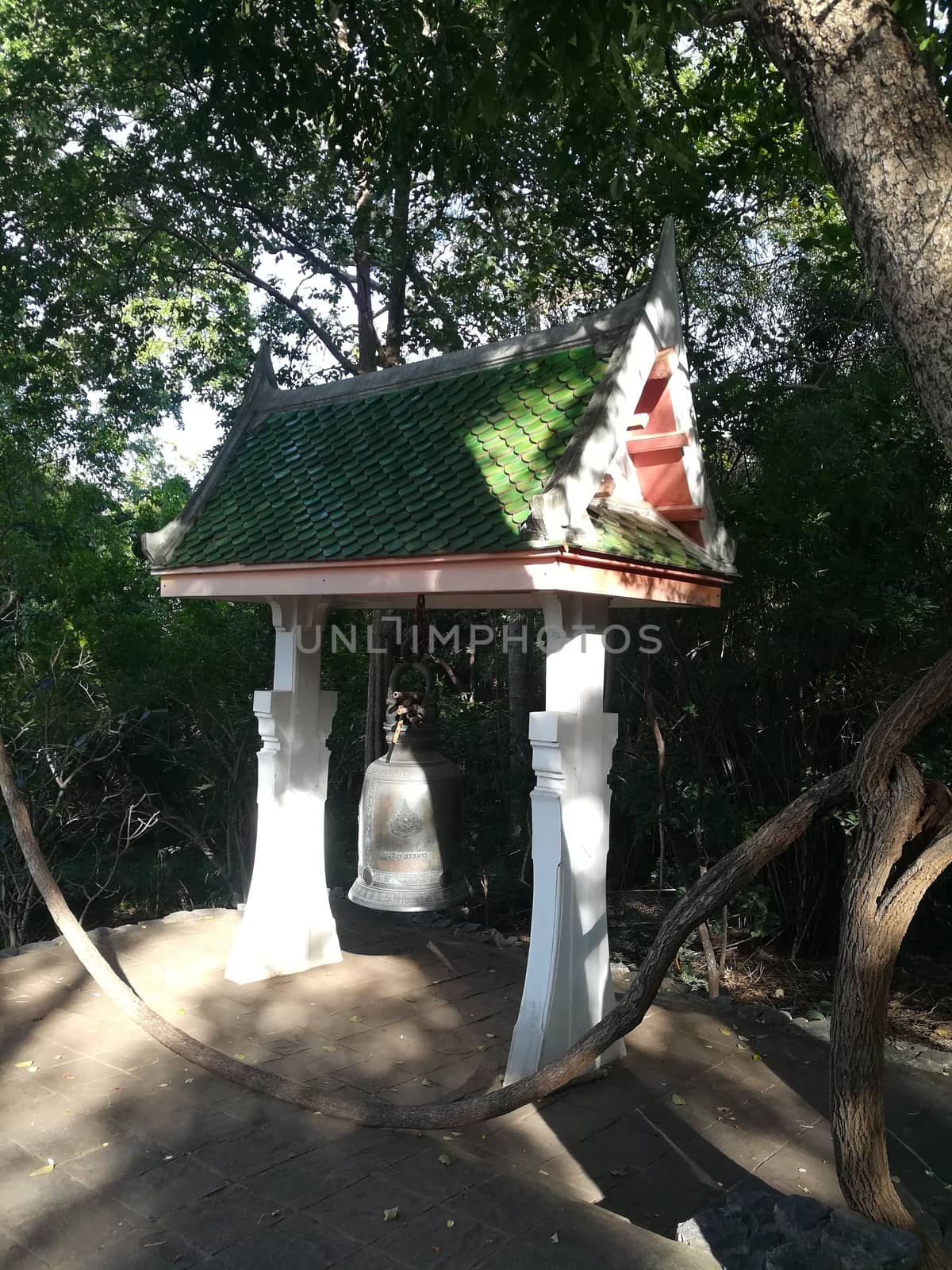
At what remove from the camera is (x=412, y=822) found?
5039 mm

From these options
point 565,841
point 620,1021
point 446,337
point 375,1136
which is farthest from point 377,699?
point 620,1021

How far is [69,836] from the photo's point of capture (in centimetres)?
1087

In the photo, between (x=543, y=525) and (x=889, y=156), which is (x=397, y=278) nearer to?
(x=543, y=525)

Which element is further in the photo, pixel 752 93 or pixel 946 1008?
pixel 752 93

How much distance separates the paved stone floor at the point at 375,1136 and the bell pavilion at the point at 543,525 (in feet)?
1.87

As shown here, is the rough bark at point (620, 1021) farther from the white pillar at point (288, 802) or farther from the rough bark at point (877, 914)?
the white pillar at point (288, 802)

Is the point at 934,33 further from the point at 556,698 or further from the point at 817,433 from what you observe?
the point at 556,698

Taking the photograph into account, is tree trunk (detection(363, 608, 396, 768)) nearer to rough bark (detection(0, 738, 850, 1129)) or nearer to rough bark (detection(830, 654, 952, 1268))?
rough bark (detection(0, 738, 850, 1129))

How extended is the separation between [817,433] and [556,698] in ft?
9.40

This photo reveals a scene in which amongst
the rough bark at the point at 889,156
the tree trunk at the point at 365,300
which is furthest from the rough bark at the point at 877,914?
the tree trunk at the point at 365,300

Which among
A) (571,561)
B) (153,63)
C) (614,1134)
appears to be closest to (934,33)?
(571,561)

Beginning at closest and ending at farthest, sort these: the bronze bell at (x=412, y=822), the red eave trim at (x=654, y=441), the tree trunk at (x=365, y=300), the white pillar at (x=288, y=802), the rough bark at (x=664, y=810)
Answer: the red eave trim at (x=654, y=441) < the bronze bell at (x=412, y=822) < the white pillar at (x=288, y=802) < the rough bark at (x=664, y=810) < the tree trunk at (x=365, y=300)

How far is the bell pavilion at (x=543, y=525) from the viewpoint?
438cm

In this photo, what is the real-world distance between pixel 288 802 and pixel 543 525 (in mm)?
3018
